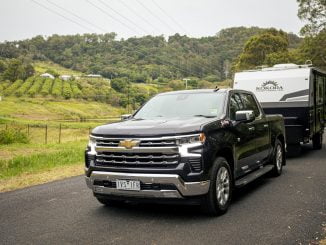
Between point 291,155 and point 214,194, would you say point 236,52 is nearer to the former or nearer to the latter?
point 291,155

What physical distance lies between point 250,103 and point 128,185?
3546 mm

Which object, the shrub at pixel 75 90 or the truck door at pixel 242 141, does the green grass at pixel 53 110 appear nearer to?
the shrub at pixel 75 90

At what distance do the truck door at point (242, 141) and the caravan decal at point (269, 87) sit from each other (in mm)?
5612

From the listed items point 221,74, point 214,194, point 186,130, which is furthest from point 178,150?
point 221,74

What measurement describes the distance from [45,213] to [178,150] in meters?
2.52

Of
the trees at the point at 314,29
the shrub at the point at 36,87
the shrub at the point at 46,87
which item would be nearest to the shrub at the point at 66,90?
the shrub at the point at 46,87

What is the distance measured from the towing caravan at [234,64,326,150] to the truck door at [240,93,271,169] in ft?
13.0

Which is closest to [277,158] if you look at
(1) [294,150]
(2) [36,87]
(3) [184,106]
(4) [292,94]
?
(3) [184,106]

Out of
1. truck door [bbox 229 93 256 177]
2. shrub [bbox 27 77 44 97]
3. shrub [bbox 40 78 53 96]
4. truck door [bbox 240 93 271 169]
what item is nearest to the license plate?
truck door [bbox 229 93 256 177]

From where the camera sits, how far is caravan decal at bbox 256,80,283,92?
41.1ft

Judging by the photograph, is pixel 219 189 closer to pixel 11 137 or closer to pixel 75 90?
pixel 11 137

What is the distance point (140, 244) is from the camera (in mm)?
4652

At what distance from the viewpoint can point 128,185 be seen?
5.46 metres

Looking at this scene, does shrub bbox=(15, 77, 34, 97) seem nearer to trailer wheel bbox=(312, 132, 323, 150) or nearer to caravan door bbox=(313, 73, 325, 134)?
caravan door bbox=(313, 73, 325, 134)
